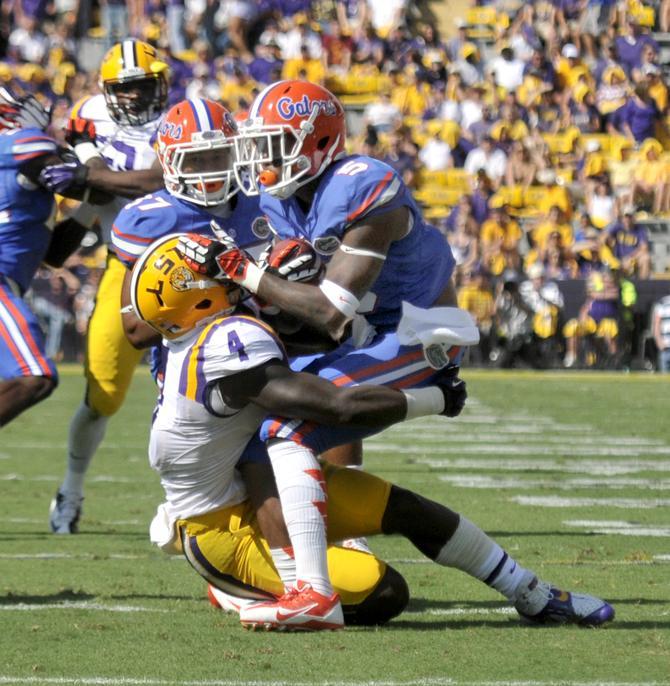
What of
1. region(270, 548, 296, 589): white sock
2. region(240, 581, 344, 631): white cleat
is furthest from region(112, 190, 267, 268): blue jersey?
region(240, 581, 344, 631): white cleat

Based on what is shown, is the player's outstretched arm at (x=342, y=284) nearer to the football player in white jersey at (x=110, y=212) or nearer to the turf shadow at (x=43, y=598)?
the turf shadow at (x=43, y=598)

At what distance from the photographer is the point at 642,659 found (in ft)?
11.9

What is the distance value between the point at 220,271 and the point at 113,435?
19.6 ft

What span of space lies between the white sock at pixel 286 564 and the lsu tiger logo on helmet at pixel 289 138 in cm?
102

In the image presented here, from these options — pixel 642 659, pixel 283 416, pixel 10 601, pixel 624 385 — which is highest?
pixel 283 416

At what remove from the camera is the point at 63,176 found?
19.1ft

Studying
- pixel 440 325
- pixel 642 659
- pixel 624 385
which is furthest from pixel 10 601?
pixel 624 385

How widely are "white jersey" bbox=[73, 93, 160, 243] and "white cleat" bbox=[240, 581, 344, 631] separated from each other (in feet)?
8.90

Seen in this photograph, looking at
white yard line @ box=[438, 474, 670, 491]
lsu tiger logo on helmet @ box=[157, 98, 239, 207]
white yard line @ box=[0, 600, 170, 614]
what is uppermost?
lsu tiger logo on helmet @ box=[157, 98, 239, 207]

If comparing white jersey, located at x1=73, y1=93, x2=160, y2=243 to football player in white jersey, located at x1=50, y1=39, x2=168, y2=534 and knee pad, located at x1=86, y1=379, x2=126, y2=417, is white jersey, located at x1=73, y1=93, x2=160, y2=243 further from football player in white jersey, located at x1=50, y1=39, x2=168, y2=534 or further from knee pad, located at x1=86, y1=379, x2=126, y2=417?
knee pad, located at x1=86, y1=379, x2=126, y2=417

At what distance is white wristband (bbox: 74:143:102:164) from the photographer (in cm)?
607

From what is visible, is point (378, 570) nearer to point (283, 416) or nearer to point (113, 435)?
point (283, 416)

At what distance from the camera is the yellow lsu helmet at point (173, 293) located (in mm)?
4023

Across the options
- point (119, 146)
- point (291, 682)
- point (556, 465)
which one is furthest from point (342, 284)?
point (556, 465)
